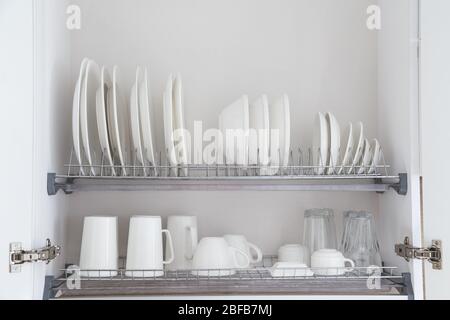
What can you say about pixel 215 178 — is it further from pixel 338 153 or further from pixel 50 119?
pixel 50 119

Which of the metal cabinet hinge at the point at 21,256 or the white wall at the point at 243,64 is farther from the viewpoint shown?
the white wall at the point at 243,64

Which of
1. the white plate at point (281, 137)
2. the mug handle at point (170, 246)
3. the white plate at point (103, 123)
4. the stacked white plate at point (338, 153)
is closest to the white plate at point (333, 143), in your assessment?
the stacked white plate at point (338, 153)

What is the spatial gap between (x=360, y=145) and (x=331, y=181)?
20cm

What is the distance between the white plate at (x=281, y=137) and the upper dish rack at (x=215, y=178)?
2 centimetres

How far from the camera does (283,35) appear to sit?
168cm

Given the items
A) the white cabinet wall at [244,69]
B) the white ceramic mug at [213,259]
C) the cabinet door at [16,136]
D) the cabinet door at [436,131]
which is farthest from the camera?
the white cabinet wall at [244,69]

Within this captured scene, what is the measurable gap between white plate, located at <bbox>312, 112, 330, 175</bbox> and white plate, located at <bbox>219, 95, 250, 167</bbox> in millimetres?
190

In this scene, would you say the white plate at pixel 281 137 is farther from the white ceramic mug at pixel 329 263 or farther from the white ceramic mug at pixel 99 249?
the white ceramic mug at pixel 99 249

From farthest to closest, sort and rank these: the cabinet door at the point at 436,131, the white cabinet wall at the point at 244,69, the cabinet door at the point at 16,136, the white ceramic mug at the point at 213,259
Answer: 1. the white cabinet wall at the point at 244,69
2. the white ceramic mug at the point at 213,259
3. the cabinet door at the point at 436,131
4. the cabinet door at the point at 16,136

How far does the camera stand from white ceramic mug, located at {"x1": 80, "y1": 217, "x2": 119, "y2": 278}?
1.42 meters

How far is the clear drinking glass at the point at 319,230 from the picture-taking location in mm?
1545

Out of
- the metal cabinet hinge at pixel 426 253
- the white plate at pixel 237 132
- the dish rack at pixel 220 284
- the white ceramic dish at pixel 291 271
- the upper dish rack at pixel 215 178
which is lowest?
the dish rack at pixel 220 284

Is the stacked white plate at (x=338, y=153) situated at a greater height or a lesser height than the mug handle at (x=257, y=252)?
greater
